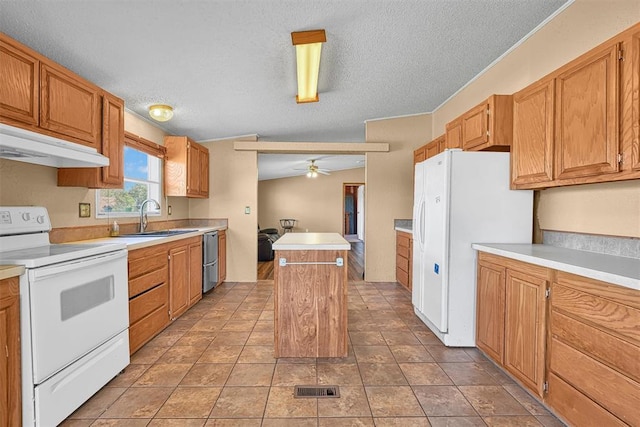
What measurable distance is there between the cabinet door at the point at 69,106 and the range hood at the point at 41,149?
0.36ft

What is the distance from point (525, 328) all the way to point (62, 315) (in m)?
2.65

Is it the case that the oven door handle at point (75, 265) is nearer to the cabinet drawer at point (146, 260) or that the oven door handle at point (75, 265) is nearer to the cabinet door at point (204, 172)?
the cabinet drawer at point (146, 260)

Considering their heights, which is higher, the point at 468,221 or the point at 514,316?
the point at 468,221

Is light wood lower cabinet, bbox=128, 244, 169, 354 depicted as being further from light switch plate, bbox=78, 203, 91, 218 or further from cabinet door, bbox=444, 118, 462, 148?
cabinet door, bbox=444, 118, 462, 148

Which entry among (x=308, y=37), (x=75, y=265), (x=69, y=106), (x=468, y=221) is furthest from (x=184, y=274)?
(x=468, y=221)

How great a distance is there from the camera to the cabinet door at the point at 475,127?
98.5 inches

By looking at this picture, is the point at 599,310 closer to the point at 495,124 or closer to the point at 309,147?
the point at 495,124

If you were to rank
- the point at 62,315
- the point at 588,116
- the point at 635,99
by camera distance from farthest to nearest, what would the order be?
the point at 588,116 < the point at 62,315 < the point at 635,99

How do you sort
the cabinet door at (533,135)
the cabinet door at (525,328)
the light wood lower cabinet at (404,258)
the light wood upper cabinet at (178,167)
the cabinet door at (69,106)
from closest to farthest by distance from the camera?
the cabinet door at (525,328) < the cabinet door at (69,106) < the cabinet door at (533,135) < the light wood upper cabinet at (178,167) < the light wood lower cabinet at (404,258)

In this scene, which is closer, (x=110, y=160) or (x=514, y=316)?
(x=514, y=316)

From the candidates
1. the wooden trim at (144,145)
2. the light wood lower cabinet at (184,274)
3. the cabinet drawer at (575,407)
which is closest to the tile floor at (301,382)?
the cabinet drawer at (575,407)

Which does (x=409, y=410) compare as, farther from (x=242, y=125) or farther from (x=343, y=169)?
(x=343, y=169)

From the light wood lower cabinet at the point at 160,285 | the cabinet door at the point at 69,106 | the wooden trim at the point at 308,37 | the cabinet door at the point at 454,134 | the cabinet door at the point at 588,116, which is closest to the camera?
the cabinet door at the point at 588,116

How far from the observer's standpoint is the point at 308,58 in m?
2.52
